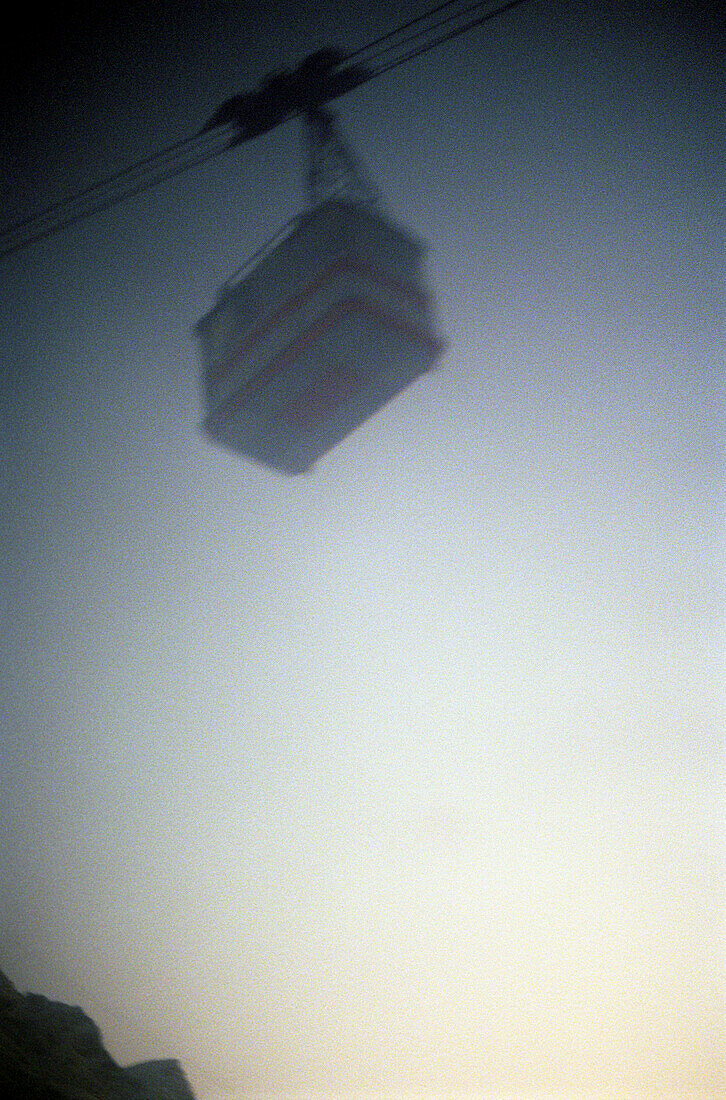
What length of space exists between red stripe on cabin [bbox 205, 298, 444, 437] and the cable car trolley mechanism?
0.04 feet

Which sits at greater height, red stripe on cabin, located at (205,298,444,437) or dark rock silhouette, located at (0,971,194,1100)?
red stripe on cabin, located at (205,298,444,437)

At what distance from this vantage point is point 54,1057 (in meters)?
13.5

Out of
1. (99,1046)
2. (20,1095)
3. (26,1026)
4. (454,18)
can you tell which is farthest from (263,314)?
(99,1046)

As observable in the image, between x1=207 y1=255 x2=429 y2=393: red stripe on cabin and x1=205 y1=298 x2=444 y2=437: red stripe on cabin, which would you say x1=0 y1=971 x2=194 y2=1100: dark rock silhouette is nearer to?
x1=205 y1=298 x2=444 y2=437: red stripe on cabin

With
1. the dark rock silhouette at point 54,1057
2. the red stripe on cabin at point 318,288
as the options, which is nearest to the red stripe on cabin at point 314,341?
the red stripe on cabin at point 318,288

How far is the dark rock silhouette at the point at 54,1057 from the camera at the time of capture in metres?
10.2

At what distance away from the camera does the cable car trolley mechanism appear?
754 cm

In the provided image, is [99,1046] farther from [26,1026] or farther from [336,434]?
[336,434]

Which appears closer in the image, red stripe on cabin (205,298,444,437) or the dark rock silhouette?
red stripe on cabin (205,298,444,437)

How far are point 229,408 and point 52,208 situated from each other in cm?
524

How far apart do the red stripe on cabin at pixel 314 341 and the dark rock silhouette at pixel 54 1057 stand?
1064 cm

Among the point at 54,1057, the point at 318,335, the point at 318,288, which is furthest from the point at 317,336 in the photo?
the point at 54,1057

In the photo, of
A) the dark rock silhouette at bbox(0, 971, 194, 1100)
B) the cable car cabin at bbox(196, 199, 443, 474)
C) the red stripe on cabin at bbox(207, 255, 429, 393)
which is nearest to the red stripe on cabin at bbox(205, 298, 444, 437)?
the cable car cabin at bbox(196, 199, 443, 474)

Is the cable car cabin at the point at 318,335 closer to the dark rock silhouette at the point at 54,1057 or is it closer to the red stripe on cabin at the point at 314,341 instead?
the red stripe on cabin at the point at 314,341
